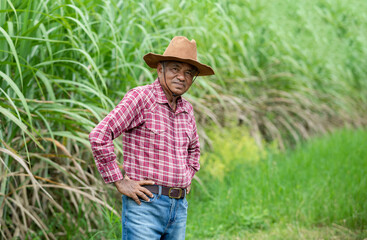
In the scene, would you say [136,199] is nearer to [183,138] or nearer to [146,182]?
[146,182]

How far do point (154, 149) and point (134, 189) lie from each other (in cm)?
22

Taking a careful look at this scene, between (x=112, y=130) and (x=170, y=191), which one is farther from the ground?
(x=112, y=130)

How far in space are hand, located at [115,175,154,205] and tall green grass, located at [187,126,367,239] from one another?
59.1 inches

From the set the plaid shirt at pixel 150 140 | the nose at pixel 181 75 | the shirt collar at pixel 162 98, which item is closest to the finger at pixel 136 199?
the plaid shirt at pixel 150 140

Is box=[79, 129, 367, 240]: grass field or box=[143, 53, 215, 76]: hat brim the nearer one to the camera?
box=[143, 53, 215, 76]: hat brim

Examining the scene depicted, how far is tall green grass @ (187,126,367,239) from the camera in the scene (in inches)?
155

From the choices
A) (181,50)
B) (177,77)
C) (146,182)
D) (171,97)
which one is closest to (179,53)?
(181,50)

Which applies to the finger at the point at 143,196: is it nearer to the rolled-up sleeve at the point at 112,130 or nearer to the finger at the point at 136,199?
the finger at the point at 136,199

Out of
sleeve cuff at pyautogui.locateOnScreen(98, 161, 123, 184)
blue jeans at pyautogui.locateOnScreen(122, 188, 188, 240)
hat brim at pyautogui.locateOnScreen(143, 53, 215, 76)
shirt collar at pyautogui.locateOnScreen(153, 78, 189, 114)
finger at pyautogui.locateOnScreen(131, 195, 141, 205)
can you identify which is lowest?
blue jeans at pyautogui.locateOnScreen(122, 188, 188, 240)

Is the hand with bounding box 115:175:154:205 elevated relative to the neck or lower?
lower

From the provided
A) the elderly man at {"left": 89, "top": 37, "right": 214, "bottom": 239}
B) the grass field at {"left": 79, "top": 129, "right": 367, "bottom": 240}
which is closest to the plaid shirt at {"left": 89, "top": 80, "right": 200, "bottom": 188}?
the elderly man at {"left": 89, "top": 37, "right": 214, "bottom": 239}

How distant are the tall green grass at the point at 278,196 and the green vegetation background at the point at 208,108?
0.6 inches

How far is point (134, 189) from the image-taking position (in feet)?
7.38

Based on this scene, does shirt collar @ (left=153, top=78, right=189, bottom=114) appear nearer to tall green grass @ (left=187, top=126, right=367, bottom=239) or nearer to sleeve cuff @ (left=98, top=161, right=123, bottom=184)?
sleeve cuff @ (left=98, top=161, right=123, bottom=184)
